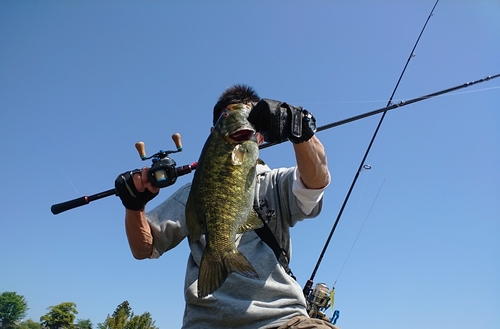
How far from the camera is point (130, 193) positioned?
8.38 ft

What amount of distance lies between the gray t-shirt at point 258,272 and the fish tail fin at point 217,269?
21.7 inches

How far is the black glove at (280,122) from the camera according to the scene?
2.29 metres

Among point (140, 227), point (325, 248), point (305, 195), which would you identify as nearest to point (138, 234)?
point (140, 227)

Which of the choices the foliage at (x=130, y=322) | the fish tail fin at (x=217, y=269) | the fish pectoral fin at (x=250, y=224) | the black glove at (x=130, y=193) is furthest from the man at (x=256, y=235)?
the foliage at (x=130, y=322)

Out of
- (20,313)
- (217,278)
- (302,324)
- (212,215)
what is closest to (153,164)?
(212,215)

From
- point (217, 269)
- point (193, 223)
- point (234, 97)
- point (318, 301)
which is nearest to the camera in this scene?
point (217, 269)

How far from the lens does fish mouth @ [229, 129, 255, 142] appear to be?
2.18 m

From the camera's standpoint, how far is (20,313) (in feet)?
280

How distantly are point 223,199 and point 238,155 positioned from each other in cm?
28

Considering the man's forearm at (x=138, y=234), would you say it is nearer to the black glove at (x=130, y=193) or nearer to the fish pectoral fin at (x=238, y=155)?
the black glove at (x=130, y=193)

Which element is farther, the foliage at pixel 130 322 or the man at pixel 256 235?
the foliage at pixel 130 322

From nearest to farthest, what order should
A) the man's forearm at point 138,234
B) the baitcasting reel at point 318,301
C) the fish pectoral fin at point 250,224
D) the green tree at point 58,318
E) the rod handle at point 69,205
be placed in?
the fish pectoral fin at point 250,224, the man's forearm at point 138,234, the rod handle at point 69,205, the baitcasting reel at point 318,301, the green tree at point 58,318

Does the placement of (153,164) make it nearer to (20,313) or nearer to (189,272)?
(189,272)

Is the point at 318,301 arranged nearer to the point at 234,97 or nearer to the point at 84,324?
the point at 234,97
